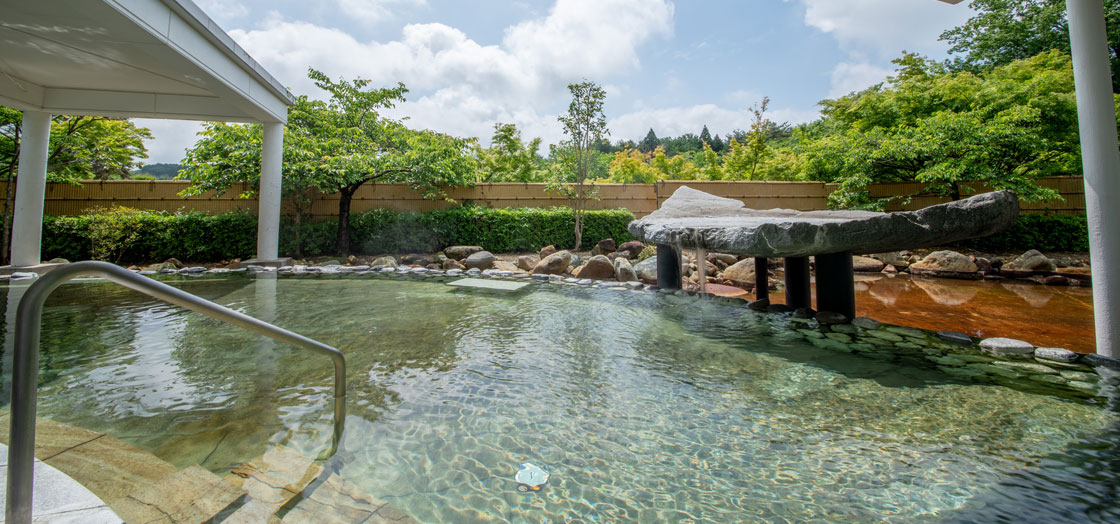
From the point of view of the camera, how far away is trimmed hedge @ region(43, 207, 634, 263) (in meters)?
9.29

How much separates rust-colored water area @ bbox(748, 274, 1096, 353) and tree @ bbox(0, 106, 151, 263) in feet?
50.9

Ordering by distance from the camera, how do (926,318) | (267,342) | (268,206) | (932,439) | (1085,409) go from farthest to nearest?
(268,206) → (926,318) → (267,342) → (1085,409) → (932,439)

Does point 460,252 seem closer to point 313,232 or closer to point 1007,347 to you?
point 313,232

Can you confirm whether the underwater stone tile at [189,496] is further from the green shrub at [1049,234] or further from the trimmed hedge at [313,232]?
the green shrub at [1049,234]

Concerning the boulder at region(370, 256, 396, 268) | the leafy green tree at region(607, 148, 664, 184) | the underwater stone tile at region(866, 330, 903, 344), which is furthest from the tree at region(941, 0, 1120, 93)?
the boulder at region(370, 256, 396, 268)

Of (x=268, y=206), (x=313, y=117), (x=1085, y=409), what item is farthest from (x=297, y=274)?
(x=1085, y=409)

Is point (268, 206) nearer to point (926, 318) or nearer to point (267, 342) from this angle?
point (267, 342)

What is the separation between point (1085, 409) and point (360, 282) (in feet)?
26.4

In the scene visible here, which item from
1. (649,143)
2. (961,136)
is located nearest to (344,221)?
(961,136)

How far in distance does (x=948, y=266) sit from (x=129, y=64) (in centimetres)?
1433

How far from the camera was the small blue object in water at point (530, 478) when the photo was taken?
172 centimetres

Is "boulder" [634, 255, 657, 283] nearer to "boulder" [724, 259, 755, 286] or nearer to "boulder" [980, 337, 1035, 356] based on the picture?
"boulder" [724, 259, 755, 286]

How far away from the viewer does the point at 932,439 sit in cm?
208

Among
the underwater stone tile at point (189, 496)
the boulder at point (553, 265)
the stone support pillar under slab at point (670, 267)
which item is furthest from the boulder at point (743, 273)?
the underwater stone tile at point (189, 496)
